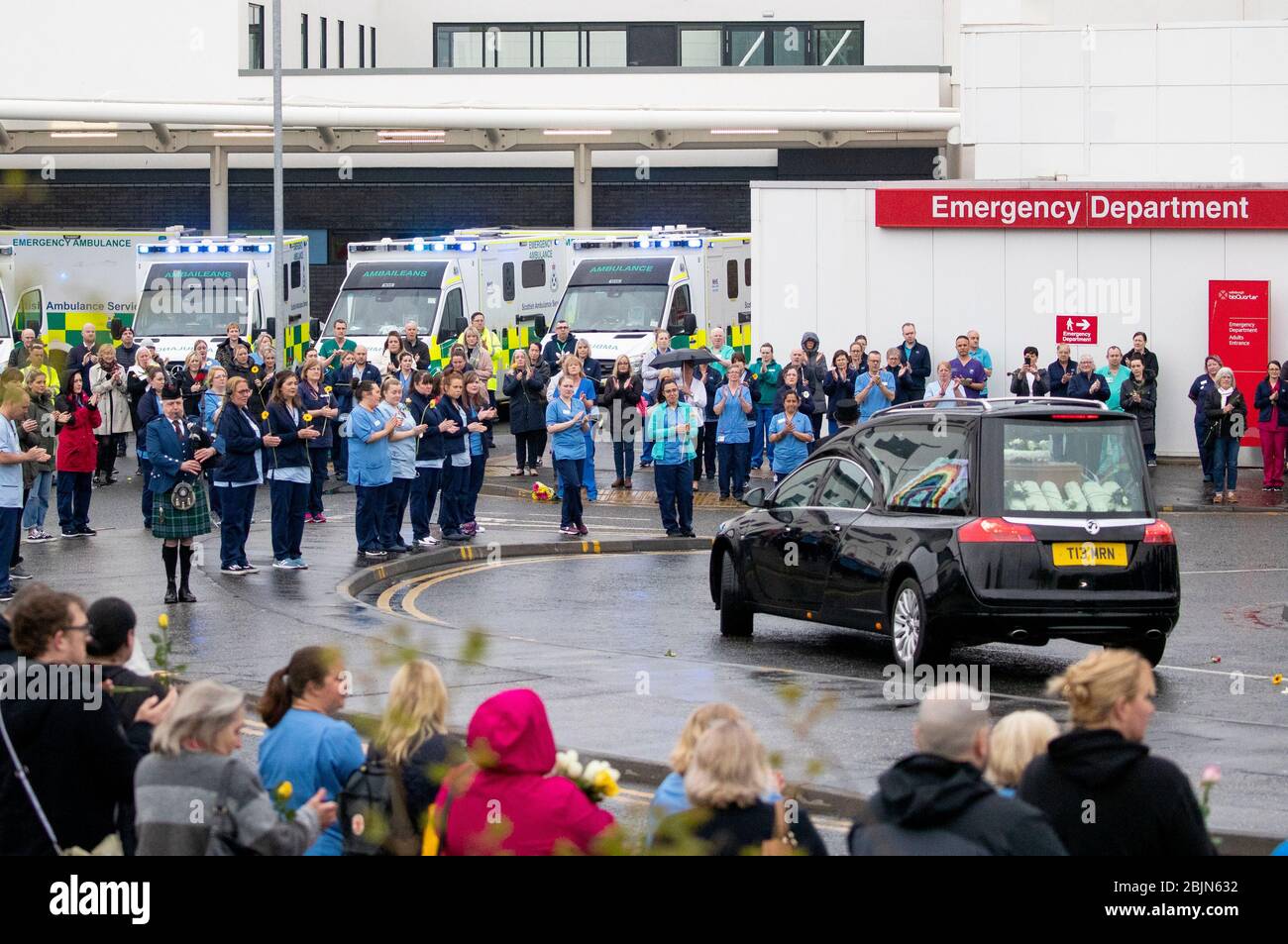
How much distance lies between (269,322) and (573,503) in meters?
11.4

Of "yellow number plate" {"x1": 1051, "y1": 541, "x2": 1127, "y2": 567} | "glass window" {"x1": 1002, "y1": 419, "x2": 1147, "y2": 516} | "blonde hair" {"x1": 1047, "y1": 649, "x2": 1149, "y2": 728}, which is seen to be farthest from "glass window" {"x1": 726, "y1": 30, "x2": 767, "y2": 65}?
"blonde hair" {"x1": 1047, "y1": 649, "x2": 1149, "y2": 728}

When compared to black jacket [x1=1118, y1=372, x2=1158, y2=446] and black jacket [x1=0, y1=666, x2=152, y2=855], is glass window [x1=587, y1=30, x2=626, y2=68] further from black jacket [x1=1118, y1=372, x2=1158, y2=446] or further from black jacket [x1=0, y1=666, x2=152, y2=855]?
black jacket [x1=0, y1=666, x2=152, y2=855]

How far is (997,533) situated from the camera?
42.4ft

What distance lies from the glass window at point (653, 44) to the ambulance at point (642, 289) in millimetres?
20670

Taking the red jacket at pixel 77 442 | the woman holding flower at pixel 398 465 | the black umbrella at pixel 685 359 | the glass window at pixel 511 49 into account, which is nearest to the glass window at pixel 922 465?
the woman holding flower at pixel 398 465

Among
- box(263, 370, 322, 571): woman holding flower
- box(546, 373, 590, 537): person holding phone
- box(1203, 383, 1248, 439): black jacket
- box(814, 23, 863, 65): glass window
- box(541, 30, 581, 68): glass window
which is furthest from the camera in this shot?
box(541, 30, 581, 68): glass window

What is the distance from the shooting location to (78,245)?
36.0m

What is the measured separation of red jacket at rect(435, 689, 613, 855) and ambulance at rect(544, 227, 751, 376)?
2590 centimetres

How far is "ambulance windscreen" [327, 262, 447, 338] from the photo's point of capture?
3244 centimetres

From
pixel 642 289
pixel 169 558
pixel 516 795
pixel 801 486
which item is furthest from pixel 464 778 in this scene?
pixel 642 289

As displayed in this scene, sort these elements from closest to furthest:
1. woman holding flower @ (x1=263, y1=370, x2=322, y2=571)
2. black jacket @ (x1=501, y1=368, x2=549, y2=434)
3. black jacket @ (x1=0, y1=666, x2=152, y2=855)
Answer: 1. black jacket @ (x1=0, y1=666, x2=152, y2=855)
2. woman holding flower @ (x1=263, y1=370, x2=322, y2=571)
3. black jacket @ (x1=501, y1=368, x2=549, y2=434)

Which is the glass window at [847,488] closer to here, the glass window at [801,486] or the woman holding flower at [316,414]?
the glass window at [801,486]
